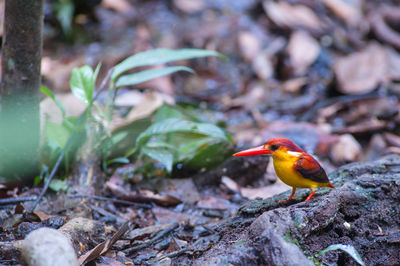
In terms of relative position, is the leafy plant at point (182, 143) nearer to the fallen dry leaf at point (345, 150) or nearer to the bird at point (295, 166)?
the bird at point (295, 166)

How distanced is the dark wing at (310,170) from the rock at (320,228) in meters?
0.11

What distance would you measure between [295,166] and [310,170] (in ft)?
0.27

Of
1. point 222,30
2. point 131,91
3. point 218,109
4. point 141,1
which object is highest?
point 141,1

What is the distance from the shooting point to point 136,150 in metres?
3.70

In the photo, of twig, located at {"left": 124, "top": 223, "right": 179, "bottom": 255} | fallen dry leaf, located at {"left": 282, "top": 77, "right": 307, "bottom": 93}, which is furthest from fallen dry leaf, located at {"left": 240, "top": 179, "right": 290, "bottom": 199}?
fallen dry leaf, located at {"left": 282, "top": 77, "right": 307, "bottom": 93}

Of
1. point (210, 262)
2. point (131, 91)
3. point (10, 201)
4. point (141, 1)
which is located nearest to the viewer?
point (210, 262)

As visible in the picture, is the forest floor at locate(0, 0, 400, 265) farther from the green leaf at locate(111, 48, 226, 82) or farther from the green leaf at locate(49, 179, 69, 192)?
the green leaf at locate(111, 48, 226, 82)

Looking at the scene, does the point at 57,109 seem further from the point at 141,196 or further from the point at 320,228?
the point at 320,228

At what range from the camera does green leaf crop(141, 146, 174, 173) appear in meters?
3.30

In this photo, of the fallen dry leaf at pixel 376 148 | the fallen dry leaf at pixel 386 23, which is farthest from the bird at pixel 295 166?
the fallen dry leaf at pixel 386 23

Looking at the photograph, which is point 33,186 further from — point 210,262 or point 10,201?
point 210,262

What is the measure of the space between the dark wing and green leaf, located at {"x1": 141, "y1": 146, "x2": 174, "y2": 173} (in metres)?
1.27

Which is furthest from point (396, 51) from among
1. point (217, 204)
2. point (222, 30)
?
point (217, 204)

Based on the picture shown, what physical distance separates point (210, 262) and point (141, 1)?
6.94 metres
